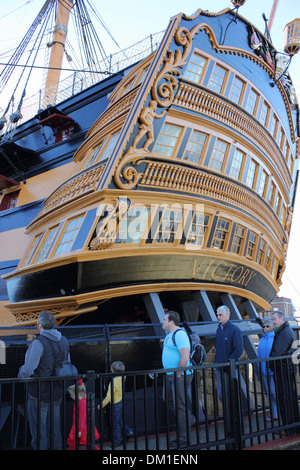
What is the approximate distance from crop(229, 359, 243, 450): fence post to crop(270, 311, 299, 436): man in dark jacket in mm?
569

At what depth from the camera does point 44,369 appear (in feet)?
12.5

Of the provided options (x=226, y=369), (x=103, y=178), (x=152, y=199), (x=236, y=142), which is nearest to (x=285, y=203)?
(x=236, y=142)

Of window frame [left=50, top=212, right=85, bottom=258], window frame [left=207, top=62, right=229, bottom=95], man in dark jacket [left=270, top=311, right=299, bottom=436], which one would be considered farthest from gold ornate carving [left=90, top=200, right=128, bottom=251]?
window frame [left=207, top=62, right=229, bottom=95]

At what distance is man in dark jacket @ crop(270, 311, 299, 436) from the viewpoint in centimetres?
408

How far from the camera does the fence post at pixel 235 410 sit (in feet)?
11.5

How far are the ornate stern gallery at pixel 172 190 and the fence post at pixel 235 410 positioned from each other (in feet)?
13.0

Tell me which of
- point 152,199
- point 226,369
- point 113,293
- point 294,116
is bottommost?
point 226,369

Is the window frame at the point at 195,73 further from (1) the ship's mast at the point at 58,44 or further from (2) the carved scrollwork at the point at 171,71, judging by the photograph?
(1) the ship's mast at the point at 58,44

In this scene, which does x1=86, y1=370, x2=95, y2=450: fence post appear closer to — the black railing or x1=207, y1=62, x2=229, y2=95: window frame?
the black railing

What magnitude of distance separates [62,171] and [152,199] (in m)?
4.46

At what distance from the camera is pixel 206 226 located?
8758 mm

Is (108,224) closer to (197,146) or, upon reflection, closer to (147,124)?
(147,124)

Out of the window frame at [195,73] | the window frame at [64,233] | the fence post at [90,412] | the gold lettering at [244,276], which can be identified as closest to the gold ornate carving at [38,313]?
the window frame at [64,233]
